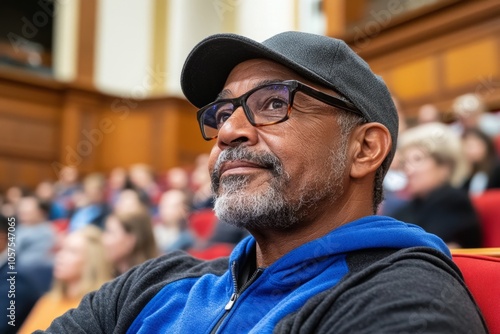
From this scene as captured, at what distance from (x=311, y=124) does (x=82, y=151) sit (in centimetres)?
332

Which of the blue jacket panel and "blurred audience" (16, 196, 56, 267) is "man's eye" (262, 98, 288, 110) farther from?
"blurred audience" (16, 196, 56, 267)

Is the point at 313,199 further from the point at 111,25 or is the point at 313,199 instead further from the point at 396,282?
the point at 111,25

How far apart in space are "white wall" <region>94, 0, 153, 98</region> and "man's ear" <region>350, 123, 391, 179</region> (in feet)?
10.8

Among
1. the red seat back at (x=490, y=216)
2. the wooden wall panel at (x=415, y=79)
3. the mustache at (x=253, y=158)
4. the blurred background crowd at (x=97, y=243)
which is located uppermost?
the mustache at (x=253, y=158)

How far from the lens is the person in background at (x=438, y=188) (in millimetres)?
1077

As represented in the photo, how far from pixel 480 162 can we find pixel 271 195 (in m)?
0.92

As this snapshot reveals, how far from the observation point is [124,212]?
1476 mm

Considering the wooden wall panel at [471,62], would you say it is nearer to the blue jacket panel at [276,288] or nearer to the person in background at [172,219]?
the person in background at [172,219]

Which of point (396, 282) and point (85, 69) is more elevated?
point (396, 282)

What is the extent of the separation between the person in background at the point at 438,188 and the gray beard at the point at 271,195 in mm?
615

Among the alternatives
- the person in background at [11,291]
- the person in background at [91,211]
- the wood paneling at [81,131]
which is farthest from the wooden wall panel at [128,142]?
the person in background at [11,291]

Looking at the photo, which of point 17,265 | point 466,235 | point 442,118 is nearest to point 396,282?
point 466,235

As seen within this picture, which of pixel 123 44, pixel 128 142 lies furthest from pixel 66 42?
pixel 128 142

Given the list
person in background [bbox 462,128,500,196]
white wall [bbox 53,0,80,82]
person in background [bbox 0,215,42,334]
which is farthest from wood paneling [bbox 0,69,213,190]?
person in background [bbox 462,128,500,196]
